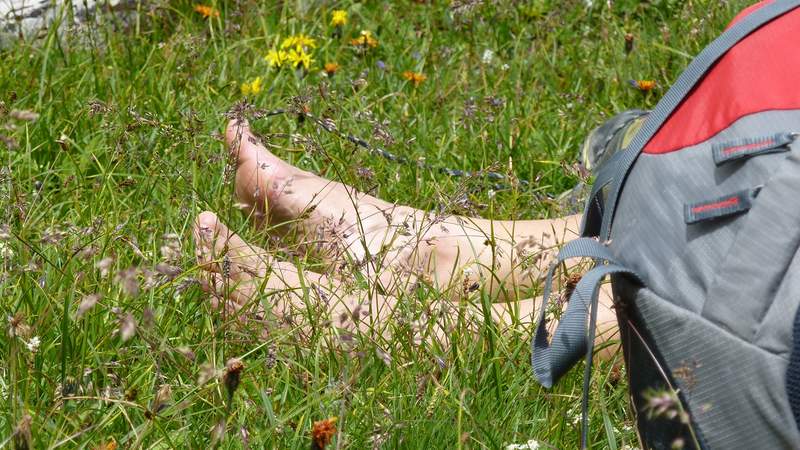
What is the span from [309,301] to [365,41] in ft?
5.63

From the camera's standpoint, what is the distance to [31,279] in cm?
188

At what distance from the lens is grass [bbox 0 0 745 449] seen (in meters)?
1.64

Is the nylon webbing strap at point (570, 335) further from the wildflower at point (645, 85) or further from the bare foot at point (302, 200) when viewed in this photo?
the wildflower at point (645, 85)

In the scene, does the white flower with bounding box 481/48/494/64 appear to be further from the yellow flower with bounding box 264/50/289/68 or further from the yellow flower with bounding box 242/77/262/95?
the yellow flower with bounding box 242/77/262/95

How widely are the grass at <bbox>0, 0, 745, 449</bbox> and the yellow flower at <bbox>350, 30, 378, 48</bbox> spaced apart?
0.04 meters

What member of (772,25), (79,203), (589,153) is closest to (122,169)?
(79,203)

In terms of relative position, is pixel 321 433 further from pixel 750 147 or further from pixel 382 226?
pixel 382 226

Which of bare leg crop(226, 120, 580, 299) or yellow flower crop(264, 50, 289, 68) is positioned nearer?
bare leg crop(226, 120, 580, 299)

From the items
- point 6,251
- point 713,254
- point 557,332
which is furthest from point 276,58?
point 713,254

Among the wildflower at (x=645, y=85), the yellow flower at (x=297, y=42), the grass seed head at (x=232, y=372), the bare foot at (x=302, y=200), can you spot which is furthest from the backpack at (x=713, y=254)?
the yellow flower at (x=297, y=42)

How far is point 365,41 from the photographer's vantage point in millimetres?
3543

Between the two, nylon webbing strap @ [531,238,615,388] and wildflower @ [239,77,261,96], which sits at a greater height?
nylon webbing strap @ [531,238,615,388]

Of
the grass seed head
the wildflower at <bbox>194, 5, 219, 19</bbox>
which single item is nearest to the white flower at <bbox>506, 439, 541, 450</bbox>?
the grass seed head

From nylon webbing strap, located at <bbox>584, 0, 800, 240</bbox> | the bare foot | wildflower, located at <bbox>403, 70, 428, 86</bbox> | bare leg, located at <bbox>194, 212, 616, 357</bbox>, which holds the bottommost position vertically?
wildflower, located at <bbox>403, 70, 428, 86</bbox>
